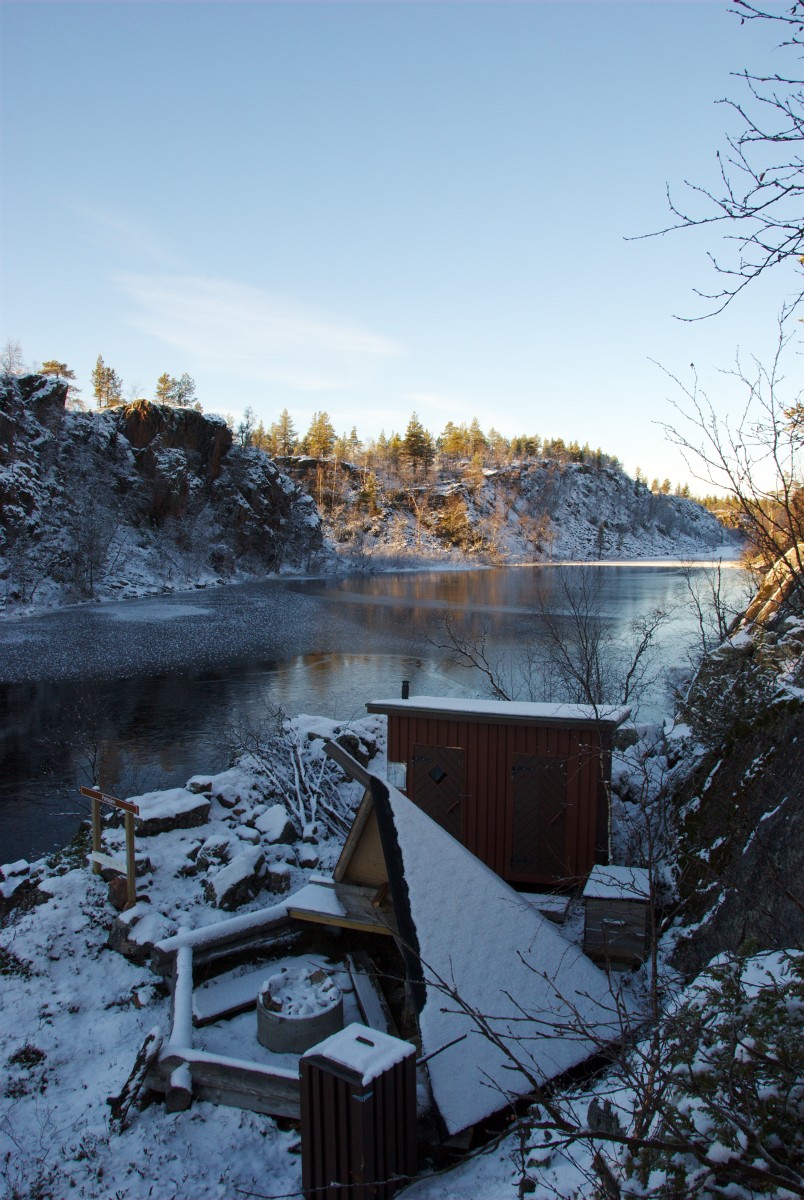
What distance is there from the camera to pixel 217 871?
31.6ft

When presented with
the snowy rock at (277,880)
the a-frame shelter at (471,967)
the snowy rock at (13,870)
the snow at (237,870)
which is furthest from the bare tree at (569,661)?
the snowy rock at (13,870)

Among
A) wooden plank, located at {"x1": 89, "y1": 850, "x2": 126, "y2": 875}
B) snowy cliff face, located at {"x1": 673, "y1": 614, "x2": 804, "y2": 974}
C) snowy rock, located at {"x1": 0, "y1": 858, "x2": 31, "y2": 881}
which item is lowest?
snowy rock, located at {"x1": 0, "y1": 858, "x2": 31, "y2": 881}

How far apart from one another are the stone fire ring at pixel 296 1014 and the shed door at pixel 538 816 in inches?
141

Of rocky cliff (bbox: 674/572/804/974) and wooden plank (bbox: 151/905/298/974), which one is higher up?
rocky cliff (bbox: 674/572/804/974)

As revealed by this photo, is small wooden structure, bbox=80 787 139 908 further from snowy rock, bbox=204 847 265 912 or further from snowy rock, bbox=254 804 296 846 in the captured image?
snowy rock, bbox=254 804 296 846

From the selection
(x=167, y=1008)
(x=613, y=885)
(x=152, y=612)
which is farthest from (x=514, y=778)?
(x=152, y=612)

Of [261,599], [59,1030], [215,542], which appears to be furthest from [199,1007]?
[215,542]

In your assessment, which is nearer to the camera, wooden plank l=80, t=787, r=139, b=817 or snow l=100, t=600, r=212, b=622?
wooden plank l=80, t=787, r=139, b=817

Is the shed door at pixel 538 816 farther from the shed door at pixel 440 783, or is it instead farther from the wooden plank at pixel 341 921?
the wooden plank at pixel 341 921

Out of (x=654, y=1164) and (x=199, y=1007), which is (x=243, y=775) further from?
(x=654, y=1164)

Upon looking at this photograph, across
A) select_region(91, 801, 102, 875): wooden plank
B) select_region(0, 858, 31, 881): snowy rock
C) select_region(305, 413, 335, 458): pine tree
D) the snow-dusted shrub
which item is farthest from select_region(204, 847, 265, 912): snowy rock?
select_region(305, 413, 335, 458): pine tree

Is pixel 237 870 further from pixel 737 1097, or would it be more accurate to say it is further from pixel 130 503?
pixel 130 503

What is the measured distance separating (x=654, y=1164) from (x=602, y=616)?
107ft

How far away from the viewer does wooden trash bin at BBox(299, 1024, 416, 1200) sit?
4.54 meters
